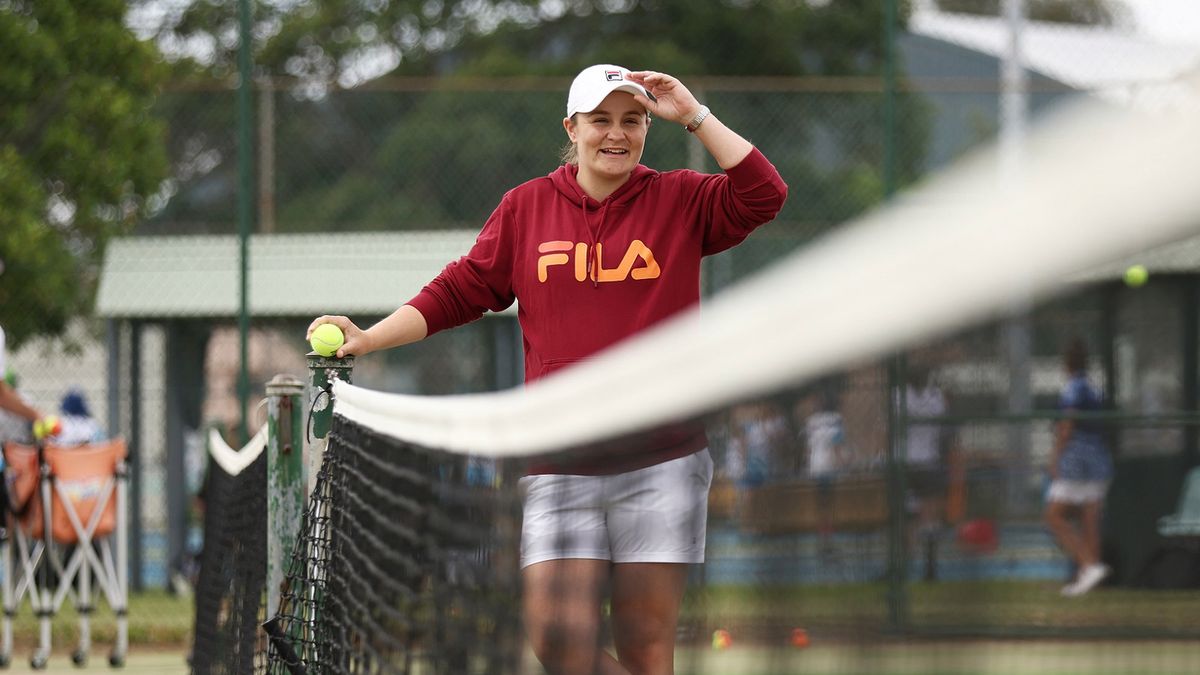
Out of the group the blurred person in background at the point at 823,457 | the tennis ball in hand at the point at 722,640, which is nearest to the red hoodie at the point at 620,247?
the tennis ball in hand at the point at 722,640

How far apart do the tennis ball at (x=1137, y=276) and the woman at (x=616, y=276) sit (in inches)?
294

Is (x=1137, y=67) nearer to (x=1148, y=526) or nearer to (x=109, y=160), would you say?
(x=1148, y=526)

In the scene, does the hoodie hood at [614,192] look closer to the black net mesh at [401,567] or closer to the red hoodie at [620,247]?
the red hoodie at [620,247]

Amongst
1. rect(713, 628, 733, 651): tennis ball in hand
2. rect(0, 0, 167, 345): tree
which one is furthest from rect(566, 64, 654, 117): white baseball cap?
rect(0, 0, 167, 345): tree

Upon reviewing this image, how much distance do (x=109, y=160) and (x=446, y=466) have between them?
9.65m

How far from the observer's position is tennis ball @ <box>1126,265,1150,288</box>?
10859 millimetres

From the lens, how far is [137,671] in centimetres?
922

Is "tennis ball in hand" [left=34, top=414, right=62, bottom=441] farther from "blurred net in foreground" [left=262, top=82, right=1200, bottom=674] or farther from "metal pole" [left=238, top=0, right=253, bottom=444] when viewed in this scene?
"blurred net in foreground" [left=262, top=82, right=1200, bottom=674]

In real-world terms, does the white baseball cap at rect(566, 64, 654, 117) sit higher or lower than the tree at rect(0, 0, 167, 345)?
lower

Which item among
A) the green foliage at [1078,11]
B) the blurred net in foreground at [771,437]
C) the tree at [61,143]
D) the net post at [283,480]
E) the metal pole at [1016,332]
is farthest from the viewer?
the green foliage at [1078,11]

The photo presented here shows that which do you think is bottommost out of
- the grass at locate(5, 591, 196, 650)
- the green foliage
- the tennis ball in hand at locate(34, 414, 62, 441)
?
the grass at locate(5, 591, 196, 650)

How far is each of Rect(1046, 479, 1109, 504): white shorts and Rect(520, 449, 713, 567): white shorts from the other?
21.4 ft

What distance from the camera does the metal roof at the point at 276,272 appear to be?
1241cm

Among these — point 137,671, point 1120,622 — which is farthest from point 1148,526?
point 137,671
